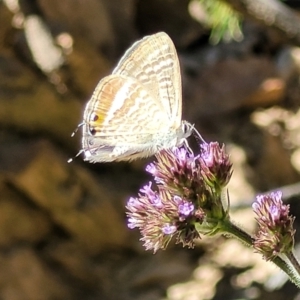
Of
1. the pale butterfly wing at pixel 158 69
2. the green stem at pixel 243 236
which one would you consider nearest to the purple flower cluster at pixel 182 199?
the green stem at pixel 243 236

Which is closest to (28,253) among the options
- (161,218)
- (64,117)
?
(64,117)

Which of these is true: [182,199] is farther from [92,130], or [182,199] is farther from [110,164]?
→ [110,164]

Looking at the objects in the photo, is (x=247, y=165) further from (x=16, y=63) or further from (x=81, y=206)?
(x=16, y=63)

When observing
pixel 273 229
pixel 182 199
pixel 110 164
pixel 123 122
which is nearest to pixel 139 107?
pixel 123 122

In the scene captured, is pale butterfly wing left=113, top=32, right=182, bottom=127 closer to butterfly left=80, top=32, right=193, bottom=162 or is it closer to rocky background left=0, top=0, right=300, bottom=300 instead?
butterfly left=80, top=32, right=193, bottom=162

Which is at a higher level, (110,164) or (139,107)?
(110,164)

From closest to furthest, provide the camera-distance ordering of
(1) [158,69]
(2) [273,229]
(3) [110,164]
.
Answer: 1. (2) [273,229]
2. (1) [158,69]
3. (3) [110,164]

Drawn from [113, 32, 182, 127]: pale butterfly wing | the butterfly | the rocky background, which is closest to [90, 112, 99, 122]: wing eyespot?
the butterfly
